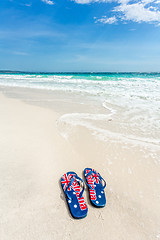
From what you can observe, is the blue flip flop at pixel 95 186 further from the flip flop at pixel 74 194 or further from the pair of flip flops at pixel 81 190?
the flip flop at pixel 74 194

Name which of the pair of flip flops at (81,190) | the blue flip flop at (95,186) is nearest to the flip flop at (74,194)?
the pair of flip flops at (81,190)

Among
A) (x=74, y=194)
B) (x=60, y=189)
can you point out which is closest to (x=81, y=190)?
(x=74, y=194)

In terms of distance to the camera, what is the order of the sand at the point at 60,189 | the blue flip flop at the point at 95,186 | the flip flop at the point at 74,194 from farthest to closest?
the blue flip flop at the point at 95,186 → the flip flop at the point at 74,194 → the sand at the point at 60,189

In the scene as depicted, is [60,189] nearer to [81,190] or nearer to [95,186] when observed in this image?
[81,190]

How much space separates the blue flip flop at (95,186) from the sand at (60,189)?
80mm

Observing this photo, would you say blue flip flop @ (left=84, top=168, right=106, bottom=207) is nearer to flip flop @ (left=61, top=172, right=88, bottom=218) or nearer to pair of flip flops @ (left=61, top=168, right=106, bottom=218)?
pair of flip flops @ (left=61, top=168, right=106, bottom=218)

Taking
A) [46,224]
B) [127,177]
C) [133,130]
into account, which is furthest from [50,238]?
[133,130]

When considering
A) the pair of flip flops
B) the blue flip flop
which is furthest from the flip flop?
the blue flip flop

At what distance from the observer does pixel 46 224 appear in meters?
1.64

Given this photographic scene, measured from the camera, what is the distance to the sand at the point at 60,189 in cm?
163

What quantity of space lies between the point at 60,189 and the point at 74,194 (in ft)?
→ 0.73

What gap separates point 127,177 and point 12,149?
2201 millimetres

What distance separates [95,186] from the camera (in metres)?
2.26

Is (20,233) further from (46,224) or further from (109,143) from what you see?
(109,143)
